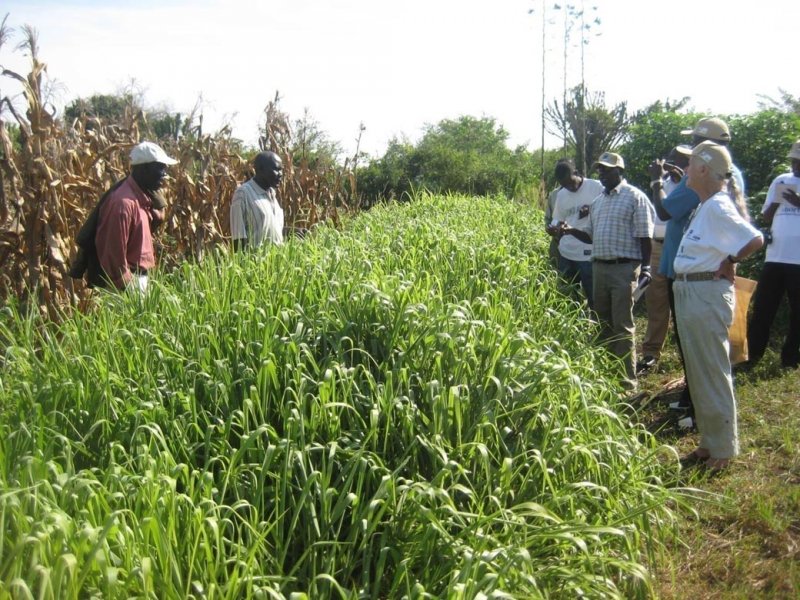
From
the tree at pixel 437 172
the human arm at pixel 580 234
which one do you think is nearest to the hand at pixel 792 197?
the human arm at pixel 580 234

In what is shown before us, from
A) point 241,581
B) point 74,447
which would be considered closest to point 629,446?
point 241,581

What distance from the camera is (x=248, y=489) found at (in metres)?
2.85

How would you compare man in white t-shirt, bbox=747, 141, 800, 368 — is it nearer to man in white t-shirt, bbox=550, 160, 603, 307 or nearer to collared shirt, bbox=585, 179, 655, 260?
collared shirt, bbox=585, 179, 655, 260

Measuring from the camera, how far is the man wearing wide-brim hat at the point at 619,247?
5965 mm

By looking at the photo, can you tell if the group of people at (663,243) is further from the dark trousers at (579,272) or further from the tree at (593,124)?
the tree at (593,124)

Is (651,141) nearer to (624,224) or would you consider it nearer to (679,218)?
(624,224)

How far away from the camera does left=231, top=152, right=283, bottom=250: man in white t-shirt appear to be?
6230 millimetres

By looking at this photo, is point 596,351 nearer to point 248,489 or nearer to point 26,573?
point 248,489

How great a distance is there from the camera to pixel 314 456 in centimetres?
312

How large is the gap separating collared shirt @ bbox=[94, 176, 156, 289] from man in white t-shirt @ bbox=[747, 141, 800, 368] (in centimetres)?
493

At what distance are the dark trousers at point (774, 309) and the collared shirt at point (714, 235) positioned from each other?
2.39m

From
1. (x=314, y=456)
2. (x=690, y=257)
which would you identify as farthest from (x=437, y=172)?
(x=314, y=456)

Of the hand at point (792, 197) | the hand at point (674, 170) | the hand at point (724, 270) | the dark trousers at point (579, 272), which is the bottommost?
the dark trousers at point (579, 272)

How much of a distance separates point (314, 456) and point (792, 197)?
16.6ft
